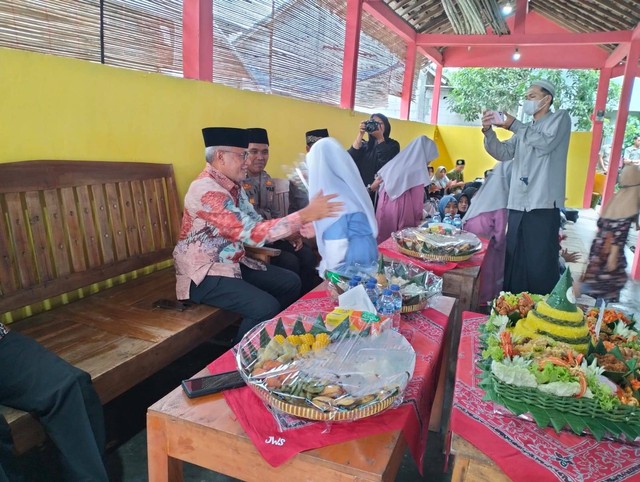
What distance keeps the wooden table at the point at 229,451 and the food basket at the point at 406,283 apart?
692 mm

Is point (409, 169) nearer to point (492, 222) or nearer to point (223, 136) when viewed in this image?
point (492, 222)

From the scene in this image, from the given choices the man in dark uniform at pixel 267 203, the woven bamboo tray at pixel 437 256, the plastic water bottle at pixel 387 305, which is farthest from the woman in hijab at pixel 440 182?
the plastic water bottle at pixel 387 305

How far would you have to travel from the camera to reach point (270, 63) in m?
4.48

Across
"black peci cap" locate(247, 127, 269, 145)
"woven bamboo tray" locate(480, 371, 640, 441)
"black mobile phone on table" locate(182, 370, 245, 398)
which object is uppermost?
"black peci cap" locate(247, 127, 269, 145)

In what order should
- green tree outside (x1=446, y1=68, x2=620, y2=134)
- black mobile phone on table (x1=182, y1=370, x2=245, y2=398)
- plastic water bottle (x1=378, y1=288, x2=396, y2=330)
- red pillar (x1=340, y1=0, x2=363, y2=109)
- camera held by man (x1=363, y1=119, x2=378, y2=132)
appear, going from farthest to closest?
green tree outside (x1=446, y1=68, x2=620, y2=134) → red pillar (x1=340, y1=0, x2=363, y2=109) → camera held by man (x1=363, y1=119, x2=378, y2=132) → plastic water bottle (x1=378, y1=288, x2=396, y2=330) → black mobile phone on table (x1=182, y1=370, x2=245, y2=398)

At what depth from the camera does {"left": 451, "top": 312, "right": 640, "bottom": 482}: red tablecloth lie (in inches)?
40.1

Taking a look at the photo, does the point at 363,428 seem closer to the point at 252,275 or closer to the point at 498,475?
the point at 498,475

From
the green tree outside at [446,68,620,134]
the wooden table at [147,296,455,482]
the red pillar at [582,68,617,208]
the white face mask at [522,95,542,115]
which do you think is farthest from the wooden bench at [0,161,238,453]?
the green tree outside at [446,68,620,134]

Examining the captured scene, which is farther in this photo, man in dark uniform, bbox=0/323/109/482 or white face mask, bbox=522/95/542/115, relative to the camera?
white face mask, bbox=522/95/542/115

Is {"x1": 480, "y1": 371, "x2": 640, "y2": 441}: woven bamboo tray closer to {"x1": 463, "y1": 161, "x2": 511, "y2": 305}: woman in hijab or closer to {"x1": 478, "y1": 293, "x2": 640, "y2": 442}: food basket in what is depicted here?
{"x1": 478, "y1": 293, "x2": 640, "y2": 442}: food basket

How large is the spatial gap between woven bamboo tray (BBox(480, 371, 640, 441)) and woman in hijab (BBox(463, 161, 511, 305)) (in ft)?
7.74

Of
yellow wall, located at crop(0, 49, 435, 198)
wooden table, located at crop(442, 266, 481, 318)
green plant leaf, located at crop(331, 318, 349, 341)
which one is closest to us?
green plant leaf, located at crop(331, 318, 349, 341)

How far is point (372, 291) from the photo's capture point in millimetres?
1773

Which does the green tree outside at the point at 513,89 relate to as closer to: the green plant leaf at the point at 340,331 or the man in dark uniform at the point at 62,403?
the green plant leaf at the point at 340,331
